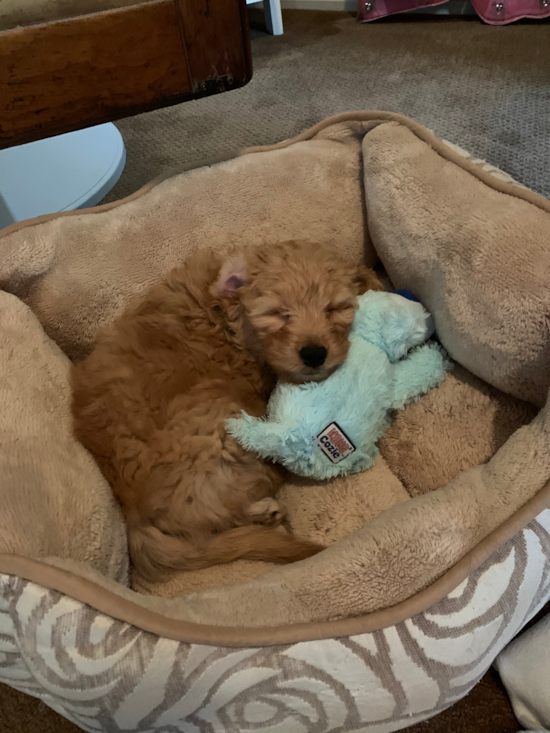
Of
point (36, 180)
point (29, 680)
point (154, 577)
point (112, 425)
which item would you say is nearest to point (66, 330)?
point (112, 425)

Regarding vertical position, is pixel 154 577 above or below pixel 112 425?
below

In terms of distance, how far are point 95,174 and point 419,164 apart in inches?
67.6

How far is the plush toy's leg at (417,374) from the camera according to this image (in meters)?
1.32

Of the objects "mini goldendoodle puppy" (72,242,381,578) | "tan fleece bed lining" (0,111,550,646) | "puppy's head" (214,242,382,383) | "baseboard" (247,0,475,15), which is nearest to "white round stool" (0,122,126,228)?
"mini goldendoodle puppy" (72,242,381,578)

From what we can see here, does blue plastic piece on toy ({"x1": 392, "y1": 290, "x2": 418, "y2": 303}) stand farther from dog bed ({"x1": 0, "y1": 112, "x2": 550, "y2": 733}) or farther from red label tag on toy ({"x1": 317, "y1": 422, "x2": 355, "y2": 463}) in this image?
red label tag on toy ({"x1": 317, "y1": 422, "x2": 355, "y2": 463})

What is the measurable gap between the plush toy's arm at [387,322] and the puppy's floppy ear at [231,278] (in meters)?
0.30

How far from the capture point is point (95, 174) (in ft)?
8.17

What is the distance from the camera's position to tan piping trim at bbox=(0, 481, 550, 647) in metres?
0.86

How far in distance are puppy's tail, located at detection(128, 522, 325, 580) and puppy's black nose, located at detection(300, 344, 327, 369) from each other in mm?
382

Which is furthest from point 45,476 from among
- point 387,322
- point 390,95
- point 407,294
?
point 390,95

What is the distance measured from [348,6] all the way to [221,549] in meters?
4.38

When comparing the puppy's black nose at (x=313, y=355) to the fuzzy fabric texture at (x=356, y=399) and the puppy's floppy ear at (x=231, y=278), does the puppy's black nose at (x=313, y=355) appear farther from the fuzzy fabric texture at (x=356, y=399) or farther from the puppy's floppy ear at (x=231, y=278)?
the puppy's floppy ear at (x=231, y=278)

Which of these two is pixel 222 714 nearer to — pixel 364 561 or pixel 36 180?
pixel 364 561

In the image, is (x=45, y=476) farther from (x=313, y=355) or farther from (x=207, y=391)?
(x=313, y=355)
